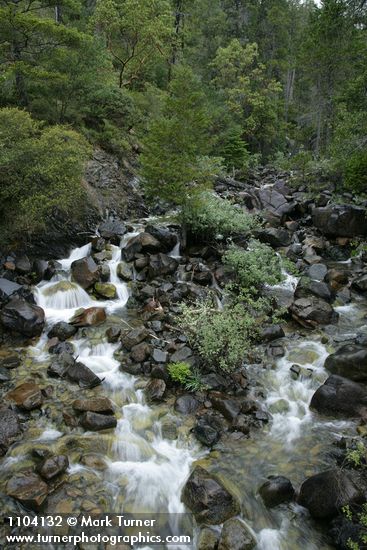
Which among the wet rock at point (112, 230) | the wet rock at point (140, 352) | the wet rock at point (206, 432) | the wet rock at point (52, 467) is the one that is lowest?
the wet rock at point (206, 432)

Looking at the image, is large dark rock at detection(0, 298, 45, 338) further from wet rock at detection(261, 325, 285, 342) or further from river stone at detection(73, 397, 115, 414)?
wet rock at detection(261, 325, 285, 342)

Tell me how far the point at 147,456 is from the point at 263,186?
71.7ft

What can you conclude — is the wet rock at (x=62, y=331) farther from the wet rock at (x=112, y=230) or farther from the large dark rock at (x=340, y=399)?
the large dark rock at (x=340, y=399)

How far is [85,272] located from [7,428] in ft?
19.6

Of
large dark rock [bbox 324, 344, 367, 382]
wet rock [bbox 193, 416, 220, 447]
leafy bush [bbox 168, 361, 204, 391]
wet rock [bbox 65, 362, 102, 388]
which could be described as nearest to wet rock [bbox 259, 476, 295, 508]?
wet rock [bbox 193, 416, 220, 447]

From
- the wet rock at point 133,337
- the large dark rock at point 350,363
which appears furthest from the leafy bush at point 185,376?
the large dark rock at point 350,363

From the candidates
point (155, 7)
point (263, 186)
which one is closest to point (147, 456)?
point (263, 186)

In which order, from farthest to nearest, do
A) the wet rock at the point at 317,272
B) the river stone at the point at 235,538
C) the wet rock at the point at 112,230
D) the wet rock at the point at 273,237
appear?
1. the wet rock at the point at 273,237
2. the wet rock at the point at 112,230
3. the wet rock at the point at 317,272
4. the river stone at the point at 235,538

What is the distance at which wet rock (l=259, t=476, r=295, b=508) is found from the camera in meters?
6.14

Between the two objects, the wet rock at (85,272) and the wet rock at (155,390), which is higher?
the wet rock at (85,272)

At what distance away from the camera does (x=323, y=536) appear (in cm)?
567

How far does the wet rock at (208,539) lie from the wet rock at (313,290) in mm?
8143

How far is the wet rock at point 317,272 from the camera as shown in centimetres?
1353

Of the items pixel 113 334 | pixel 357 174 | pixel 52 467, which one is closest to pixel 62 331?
pixel 113 334
